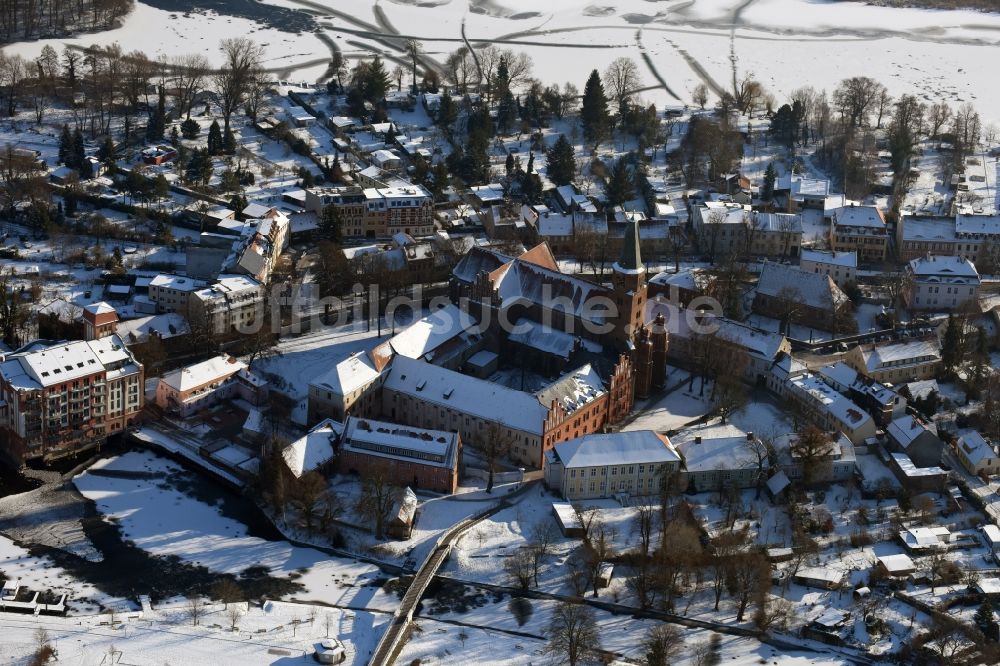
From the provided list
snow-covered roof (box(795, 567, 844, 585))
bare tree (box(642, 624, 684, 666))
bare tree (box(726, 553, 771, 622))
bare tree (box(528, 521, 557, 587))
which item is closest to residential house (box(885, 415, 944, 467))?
snow-covered roof (box(795, 567, 844, 585))

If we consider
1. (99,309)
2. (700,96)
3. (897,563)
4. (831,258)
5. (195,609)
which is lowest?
(195,609)

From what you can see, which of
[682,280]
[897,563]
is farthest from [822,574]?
[682,280]

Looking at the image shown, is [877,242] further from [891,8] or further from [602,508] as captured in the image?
[891,8]

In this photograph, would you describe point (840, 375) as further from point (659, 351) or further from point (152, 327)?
point (152, 327)

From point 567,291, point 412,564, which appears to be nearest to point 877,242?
point 567,291

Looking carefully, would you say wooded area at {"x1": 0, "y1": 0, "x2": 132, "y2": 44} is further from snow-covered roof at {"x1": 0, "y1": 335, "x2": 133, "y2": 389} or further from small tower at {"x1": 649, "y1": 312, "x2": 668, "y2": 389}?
small tower at {"x1": 649, "y1": 312, "x2": 668, "y2": 389}

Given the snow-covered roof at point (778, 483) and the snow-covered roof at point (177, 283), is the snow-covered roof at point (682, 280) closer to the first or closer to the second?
the snow-covered roof at point (778, 483)
